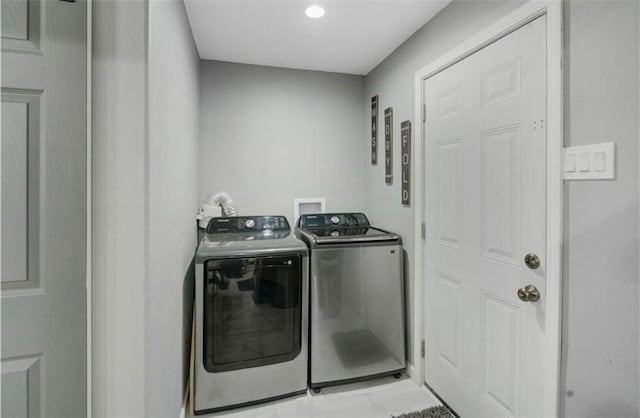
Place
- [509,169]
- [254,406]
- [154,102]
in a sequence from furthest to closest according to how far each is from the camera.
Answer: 1. [254,406]
2. [509,169]
3. [154,102]

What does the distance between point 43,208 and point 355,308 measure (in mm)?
1743

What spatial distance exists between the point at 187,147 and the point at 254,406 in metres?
1.75

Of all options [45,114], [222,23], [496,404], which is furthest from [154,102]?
[496,404]

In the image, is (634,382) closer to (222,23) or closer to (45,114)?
(45,114)

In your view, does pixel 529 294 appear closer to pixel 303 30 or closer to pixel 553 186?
pixel 553 186

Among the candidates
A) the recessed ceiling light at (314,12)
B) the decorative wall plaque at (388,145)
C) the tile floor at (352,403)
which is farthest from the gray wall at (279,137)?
the tile floor at (352,403)

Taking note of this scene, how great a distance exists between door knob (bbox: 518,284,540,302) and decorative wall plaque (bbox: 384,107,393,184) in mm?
1279

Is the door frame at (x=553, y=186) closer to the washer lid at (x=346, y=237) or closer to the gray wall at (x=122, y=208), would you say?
the washer lid at (x=346, y=237)

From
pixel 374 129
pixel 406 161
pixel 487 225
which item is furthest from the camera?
pixel 374 129

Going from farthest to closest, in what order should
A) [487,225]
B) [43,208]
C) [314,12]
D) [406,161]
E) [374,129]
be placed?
[374,129] < [406,161] < [314,12] < [487,225] < [43,208]

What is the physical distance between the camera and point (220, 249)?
5.95ft

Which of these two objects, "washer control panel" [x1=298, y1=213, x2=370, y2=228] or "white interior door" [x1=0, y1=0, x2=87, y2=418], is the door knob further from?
"white interior door" [x1=0, y1=0, x2=87, y2=418]

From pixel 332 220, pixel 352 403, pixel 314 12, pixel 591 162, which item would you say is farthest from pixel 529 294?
pixel 314 12

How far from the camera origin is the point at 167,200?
1.35 m
